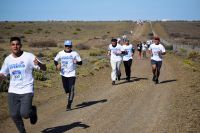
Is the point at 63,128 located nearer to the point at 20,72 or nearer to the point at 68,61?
the point at 20,72

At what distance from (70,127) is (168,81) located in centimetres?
952

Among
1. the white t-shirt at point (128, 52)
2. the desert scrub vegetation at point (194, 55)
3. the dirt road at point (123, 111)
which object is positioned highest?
the white t-shirt at point (128, 52)

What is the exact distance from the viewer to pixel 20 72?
823 cm

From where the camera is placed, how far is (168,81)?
18.5m

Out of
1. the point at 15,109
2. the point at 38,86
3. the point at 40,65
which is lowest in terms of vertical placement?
the point at 38,86

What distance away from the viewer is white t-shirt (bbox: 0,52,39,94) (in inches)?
324

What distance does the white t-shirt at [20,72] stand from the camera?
27.0ft

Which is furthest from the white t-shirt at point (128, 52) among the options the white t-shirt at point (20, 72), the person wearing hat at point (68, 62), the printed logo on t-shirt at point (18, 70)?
the printed logo on t-shirt at point (18, 70)

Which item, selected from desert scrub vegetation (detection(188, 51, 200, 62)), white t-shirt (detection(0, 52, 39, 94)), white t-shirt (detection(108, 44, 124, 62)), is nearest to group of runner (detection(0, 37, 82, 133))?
white t-shirt (detection(0, 52, 39, 94))

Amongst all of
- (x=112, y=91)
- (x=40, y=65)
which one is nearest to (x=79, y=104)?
(x=112, y=91)

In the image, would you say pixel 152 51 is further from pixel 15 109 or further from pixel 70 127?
pixel 15 109

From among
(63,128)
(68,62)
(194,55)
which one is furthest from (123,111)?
(194,55)

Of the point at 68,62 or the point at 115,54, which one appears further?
the point at 115,54

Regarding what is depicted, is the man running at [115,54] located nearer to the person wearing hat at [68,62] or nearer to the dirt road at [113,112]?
the dirt road at [113,112]
